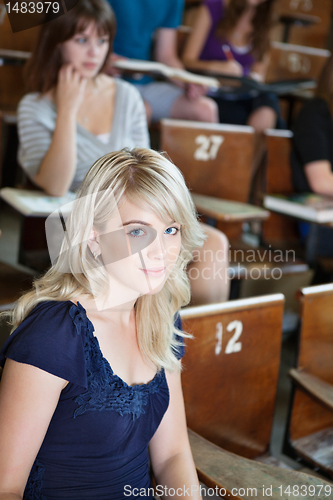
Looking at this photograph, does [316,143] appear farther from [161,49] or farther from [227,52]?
[161,49]

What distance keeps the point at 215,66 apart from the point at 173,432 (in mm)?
2433

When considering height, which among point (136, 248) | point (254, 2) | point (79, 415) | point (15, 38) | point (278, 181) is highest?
point (254, 2)

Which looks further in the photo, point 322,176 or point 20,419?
point 322,176

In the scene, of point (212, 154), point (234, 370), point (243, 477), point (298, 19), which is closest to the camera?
point (243, 477)

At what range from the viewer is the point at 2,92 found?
285cm

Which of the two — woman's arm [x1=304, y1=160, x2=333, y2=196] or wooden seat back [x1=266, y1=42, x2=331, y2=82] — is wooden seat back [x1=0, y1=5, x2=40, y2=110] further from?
wooden seat back [x1=266, y1=42, x2=331, y2=82]

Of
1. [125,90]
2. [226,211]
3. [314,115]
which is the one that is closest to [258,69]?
[314,115]

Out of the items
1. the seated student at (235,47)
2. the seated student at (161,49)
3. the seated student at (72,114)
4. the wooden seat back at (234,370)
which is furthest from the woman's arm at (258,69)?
the wooden seat back at (234,370)

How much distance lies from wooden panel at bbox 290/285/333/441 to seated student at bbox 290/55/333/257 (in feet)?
3.27

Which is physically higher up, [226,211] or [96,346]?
[96,346]

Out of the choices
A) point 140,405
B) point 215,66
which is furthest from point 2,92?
point 140,405

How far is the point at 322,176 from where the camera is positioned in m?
2.38

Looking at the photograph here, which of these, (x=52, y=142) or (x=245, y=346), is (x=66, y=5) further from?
(x=245, y=346)

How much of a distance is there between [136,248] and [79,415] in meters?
0.28
